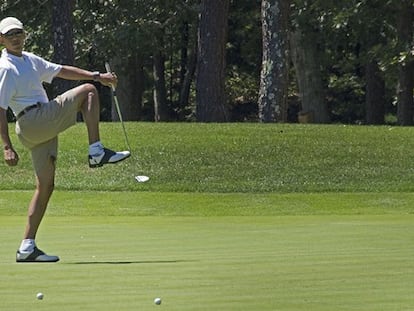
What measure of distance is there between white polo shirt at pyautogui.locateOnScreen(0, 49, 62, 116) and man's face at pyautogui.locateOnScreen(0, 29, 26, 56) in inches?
2.5

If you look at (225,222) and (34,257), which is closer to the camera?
(34,257)

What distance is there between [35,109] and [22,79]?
264mm

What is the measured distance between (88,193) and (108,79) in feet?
28.1

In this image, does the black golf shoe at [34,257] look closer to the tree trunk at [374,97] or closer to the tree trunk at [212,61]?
the tree trunk at [212,61]

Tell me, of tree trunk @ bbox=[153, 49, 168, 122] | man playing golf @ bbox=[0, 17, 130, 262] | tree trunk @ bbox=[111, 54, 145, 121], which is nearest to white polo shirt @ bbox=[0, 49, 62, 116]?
man playing golf @ bbox=[0, 17, 130, 262]

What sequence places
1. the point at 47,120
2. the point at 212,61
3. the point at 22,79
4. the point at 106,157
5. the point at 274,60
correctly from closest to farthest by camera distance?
the point at 22,79
the point at 47,120
the point at 106,157
the point at 274,60
the point at 212,61

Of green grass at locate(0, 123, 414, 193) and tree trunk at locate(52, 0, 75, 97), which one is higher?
tree trunk at locate(52, 0, 75, 97)

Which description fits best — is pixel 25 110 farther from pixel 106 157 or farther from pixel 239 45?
pixel 239 45

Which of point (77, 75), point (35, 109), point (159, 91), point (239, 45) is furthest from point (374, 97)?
point (35, 109)

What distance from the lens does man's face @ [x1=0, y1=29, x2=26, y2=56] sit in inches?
380

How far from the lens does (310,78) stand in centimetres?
4144

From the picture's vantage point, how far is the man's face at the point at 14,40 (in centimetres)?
964

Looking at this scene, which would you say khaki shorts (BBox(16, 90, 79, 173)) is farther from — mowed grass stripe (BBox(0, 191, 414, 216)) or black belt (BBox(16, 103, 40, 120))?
mowed grass stripe (BBox(0, 191, 414, 216))

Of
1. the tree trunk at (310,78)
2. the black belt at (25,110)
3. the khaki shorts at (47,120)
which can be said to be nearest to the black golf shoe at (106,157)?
the khaki shorts at (47,120)
